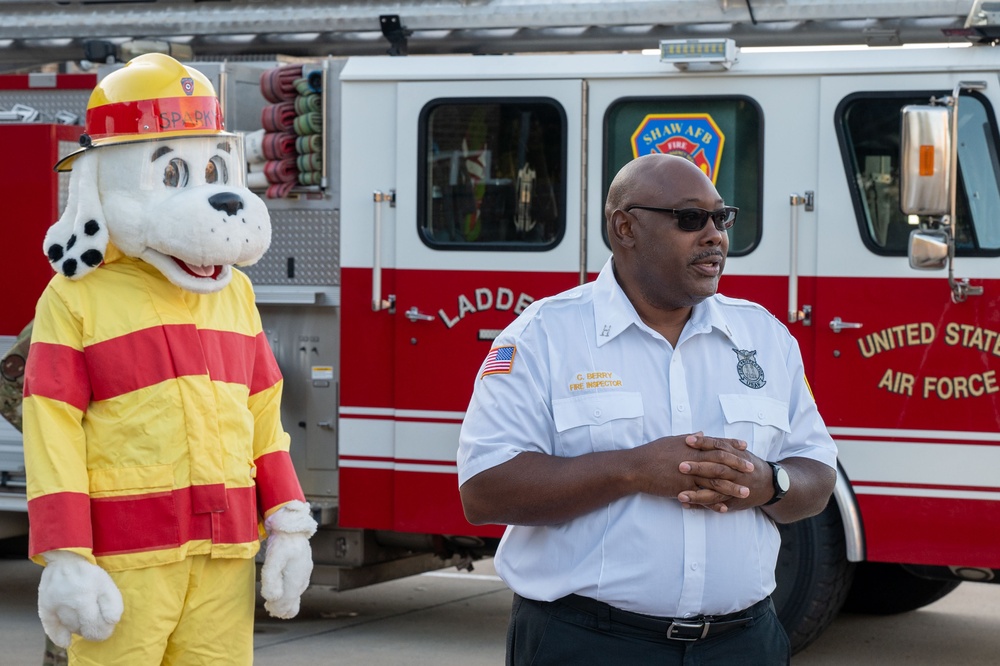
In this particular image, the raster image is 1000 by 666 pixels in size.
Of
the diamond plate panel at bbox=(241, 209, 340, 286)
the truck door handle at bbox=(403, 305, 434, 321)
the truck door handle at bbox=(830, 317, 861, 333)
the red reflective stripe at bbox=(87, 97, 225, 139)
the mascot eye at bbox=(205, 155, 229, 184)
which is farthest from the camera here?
the diamond plate panel at bbox=(241, 209, 340, 286)

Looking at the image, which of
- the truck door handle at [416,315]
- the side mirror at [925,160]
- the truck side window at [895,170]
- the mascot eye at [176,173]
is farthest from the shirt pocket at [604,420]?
the truck door handle at [416,315]

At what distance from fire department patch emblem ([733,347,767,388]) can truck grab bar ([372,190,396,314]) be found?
351 centimetres

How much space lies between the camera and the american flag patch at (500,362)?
266cm

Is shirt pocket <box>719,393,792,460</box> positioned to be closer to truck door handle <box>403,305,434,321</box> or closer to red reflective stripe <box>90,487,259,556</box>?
red reflective stripe <box>90,487,259,556</box>

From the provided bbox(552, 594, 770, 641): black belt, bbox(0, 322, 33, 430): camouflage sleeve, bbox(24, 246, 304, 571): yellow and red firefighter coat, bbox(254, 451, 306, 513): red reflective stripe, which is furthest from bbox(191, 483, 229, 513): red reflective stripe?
bbox(0, 322, 33, 430): camouflage sleeve

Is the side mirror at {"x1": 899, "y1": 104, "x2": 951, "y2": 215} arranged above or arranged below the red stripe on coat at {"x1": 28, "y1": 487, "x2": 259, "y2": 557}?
above

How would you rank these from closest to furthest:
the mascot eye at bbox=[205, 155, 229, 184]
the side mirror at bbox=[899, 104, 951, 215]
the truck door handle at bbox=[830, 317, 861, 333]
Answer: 1. the mascot eye at bbox=[205, 155, 229, 184]
2. the side mirror at bbox=[899, 104, 951, 215]
3. the truck door handle at bbox=[830, 317, 861, 333]

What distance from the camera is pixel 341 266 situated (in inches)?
246

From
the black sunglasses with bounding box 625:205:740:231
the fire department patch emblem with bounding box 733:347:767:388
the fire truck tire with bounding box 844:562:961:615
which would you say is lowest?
the fire truck tire with bounding box 844:562:961:615

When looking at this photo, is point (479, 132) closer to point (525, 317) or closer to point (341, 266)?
point (341, 266)

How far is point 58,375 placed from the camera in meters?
3.37

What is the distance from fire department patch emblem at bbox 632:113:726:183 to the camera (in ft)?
19.1

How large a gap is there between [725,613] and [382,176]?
12.7ft

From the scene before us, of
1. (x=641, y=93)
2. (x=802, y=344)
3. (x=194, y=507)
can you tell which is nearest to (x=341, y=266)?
Result: (x=641, y=93)
